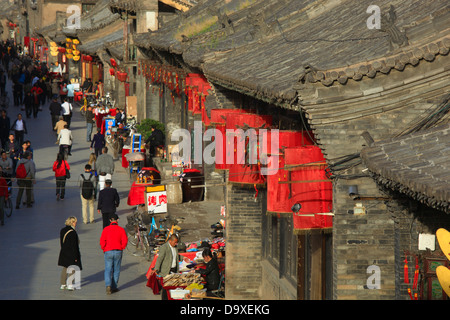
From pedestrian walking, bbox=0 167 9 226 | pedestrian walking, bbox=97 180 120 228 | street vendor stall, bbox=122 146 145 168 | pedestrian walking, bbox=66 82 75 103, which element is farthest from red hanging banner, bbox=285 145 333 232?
pedestrian walking, bbox=66 82 75 103

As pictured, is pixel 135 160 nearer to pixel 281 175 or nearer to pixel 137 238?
pixel 137 238

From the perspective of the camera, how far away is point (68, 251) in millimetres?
18297

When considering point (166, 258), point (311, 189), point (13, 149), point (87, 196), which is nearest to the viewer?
point (311, 189)

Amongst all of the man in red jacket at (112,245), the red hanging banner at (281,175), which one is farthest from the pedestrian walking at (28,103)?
the red hanging banner at (281,175)

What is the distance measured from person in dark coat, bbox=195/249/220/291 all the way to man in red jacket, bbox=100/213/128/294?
1.67 meters

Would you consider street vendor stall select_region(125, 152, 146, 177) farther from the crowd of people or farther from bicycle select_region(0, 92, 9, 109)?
Answer: bicycle select_region(0, 92, 9, 109)

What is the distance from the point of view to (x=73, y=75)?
65.8 meters

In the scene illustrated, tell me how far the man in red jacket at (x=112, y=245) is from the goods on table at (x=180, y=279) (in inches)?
46.3

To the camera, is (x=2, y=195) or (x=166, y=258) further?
(x=2, y=195)

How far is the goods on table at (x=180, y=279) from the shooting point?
1772cm

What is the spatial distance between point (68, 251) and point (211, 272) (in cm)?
288

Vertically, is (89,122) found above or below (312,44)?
above

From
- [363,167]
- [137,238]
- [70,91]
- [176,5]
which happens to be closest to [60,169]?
[137,238]

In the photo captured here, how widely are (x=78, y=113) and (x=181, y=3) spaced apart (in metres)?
18.0
